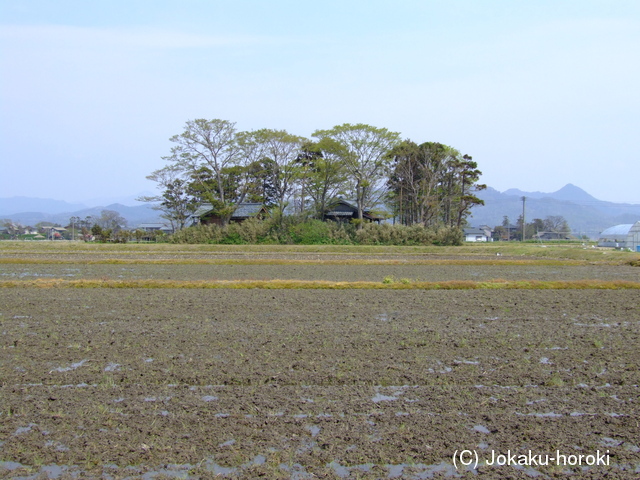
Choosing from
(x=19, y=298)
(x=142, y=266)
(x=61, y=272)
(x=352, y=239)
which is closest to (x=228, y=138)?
(x=352, y=239)

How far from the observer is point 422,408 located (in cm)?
558

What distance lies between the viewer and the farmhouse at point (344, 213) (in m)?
49.2

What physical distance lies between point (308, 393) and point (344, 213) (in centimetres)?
4607

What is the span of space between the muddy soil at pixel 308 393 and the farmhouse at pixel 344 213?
38111 millimetres

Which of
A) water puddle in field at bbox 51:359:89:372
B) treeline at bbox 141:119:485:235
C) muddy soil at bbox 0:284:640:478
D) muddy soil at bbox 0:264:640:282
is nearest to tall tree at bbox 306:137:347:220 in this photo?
A: treeline at bbox 141:119:485:235

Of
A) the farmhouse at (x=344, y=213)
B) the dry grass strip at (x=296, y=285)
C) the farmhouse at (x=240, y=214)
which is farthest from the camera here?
the farmhouse at (x=344, y=213)

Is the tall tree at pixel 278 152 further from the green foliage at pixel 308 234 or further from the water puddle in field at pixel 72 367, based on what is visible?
the water puddle in field at pixel 72 367

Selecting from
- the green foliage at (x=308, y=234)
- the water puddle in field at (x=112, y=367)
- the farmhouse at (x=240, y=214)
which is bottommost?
the water puddle in field at (x=112, y=367)

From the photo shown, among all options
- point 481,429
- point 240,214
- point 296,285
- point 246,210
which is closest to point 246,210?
point 246,210

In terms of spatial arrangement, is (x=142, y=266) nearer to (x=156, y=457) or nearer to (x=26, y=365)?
(x=26, y=365)

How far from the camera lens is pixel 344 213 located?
51781 mm

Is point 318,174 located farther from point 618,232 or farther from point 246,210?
point 618,232

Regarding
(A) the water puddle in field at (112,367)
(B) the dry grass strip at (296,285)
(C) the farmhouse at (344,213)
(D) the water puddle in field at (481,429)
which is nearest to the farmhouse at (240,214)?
(C) the farmhouse at (344,213)

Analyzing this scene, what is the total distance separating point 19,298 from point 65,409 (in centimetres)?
964
